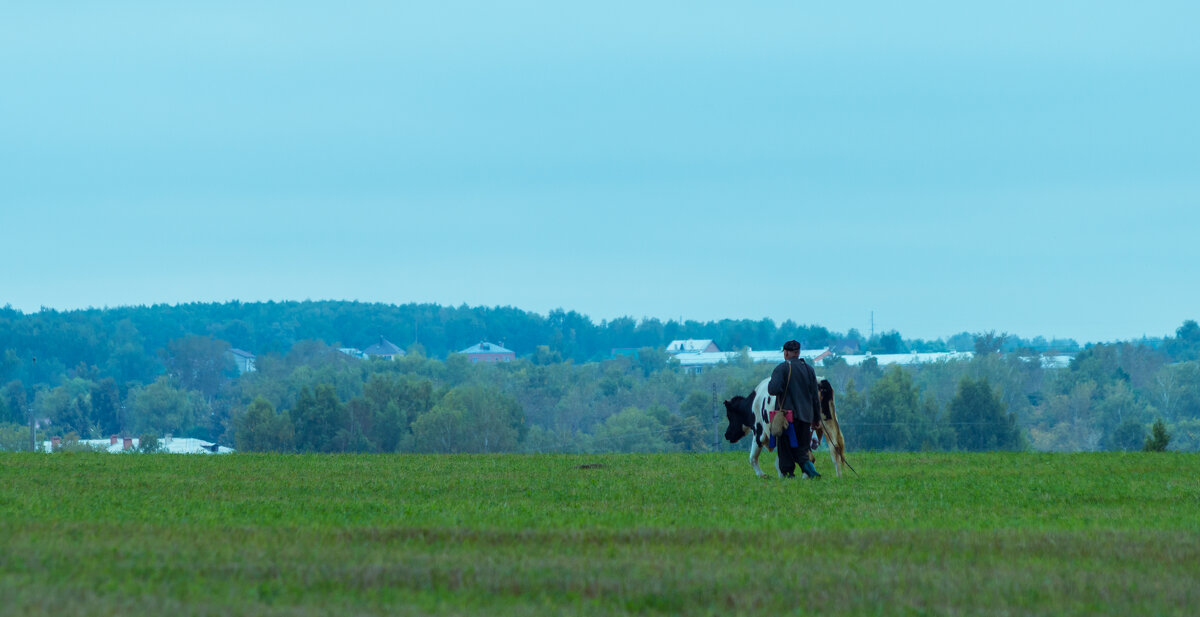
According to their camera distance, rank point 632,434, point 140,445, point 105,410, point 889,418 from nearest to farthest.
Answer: point 140,445 → point 889,418 → point 632,434 → point 105,410

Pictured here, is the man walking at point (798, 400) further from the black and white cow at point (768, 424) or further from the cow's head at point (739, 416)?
the cow's head at point (739, 416)

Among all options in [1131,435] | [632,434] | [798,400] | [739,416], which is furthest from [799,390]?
[632,434]

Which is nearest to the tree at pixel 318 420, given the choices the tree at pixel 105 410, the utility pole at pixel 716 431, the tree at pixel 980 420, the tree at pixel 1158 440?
the utility pole at pixel 716 431

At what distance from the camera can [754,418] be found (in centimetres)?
2242

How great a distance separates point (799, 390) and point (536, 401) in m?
135

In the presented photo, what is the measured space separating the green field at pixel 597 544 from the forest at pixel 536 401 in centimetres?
5588

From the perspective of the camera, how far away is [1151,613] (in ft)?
32.1

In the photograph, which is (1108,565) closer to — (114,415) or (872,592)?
(872,592)

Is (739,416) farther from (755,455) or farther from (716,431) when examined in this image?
(716,431)

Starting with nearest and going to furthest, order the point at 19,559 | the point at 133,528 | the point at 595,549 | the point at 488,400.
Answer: the point at 19,559
the point at 595,549
the point at 133,528
the point at 488,400

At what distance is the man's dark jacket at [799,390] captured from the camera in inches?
826

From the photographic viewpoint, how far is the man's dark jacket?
2098 cm

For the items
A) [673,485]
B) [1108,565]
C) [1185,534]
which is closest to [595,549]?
[1108,565]

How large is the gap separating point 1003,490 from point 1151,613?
942 cm
